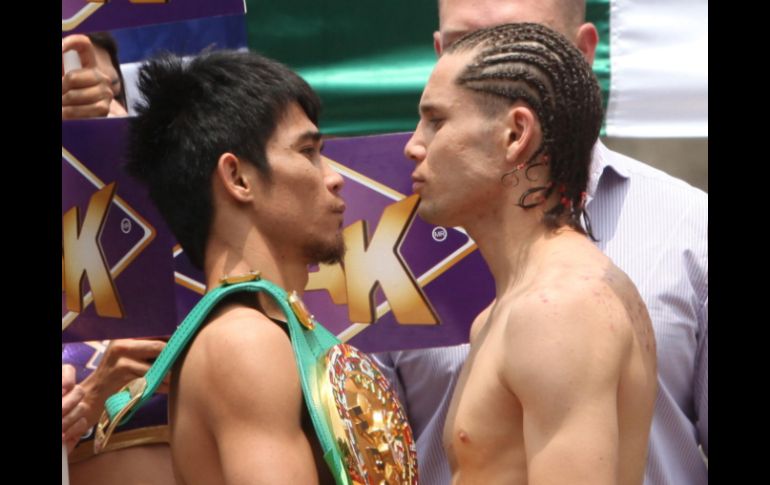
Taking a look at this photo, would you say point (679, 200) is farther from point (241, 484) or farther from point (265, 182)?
point (241, 484)

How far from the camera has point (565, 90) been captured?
245 cm

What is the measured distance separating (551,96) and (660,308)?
987 mm

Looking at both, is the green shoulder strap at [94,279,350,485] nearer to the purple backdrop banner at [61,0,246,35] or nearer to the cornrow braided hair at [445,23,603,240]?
the cornrow braided hair at [445,23,603,240]

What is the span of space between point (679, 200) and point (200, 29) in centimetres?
151

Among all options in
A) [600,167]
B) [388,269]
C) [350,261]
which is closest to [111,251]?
[350,261]

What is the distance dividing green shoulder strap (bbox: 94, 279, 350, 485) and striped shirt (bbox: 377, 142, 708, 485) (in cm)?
79

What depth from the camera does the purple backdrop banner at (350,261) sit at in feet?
11.2

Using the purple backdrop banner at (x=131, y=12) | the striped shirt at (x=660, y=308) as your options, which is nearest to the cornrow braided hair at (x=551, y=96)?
the striped shirt at (x=660, y=308)

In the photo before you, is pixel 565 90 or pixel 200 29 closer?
pixel 565 90

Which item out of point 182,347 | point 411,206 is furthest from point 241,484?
point 411,206

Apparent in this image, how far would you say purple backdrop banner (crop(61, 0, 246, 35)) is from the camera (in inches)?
136

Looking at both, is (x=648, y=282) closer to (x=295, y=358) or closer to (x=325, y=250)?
(x=325, y=250)

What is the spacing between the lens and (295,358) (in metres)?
2.66

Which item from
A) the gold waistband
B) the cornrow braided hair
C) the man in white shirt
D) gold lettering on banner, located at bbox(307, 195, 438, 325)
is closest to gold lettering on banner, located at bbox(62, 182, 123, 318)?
the gold waistband
